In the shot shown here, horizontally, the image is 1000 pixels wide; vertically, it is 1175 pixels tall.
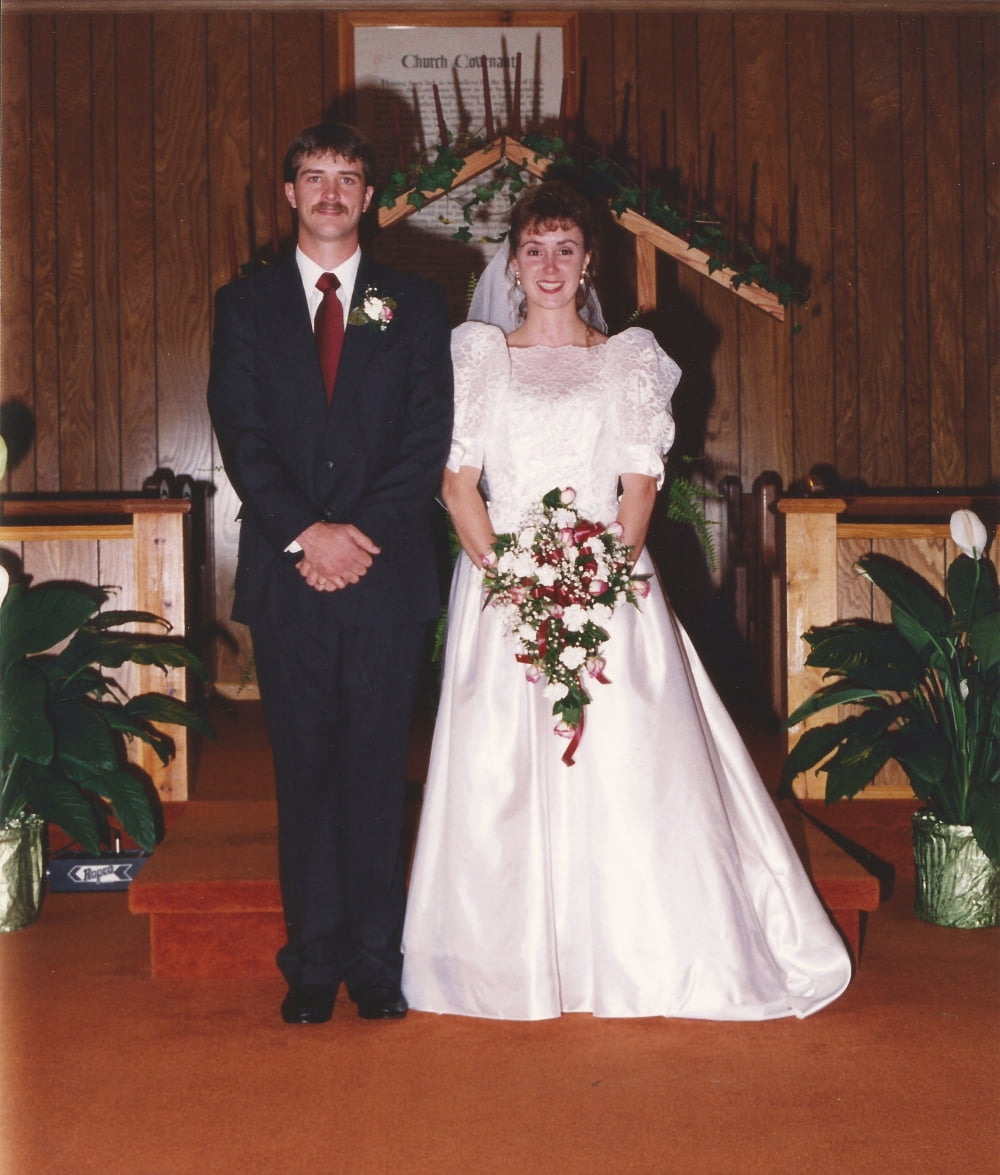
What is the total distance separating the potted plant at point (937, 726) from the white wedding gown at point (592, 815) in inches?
27.4

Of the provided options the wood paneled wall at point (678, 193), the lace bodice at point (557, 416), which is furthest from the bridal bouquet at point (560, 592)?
the wood paneled wall at point (678, 193)

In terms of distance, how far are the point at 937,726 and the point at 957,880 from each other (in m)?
0.43

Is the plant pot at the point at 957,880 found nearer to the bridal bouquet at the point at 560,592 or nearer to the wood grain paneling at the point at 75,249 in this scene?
the bridal bouquet at the point at 560,592

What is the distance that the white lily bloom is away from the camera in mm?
3445

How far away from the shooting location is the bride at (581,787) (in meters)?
Result: 2.68

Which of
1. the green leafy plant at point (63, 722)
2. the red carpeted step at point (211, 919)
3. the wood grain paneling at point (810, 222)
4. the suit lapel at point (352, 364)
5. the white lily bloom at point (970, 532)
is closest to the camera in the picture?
the suit lapel at point (352, 364)

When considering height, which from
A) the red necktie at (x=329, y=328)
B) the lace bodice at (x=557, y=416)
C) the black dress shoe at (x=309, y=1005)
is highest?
the red necktie at (x=329, y=328)

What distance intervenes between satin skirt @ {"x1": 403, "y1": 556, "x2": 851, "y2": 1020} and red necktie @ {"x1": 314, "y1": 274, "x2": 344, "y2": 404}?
0.68m

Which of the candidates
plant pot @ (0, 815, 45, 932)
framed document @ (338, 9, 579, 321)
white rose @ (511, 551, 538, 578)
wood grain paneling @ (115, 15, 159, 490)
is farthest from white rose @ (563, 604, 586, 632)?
wood grain paneling @ (115, 15, 159, 490)

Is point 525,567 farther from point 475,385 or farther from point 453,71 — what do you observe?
point 453,71

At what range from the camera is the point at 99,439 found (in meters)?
6.15

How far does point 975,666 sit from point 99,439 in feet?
14.3

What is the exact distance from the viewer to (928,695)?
3605 millimetres

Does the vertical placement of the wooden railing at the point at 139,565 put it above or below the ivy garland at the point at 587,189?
below
